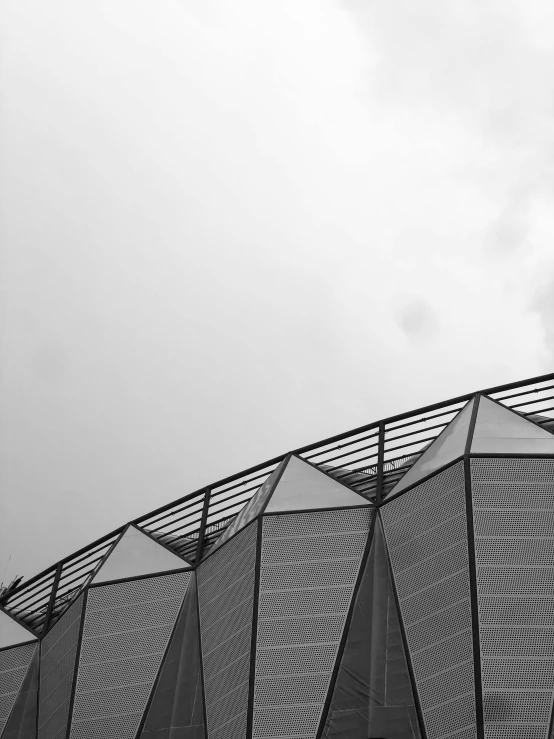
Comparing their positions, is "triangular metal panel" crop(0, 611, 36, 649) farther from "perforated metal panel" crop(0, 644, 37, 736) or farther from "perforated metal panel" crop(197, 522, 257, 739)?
"perforated metal panel" crop(197, 522, 257, 739)

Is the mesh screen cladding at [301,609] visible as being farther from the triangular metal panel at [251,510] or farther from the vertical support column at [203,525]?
the vertical support column at [203,525]

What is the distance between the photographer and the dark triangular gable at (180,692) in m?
19.0

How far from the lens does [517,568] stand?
15.7 m

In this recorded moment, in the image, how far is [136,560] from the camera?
23.4 meters

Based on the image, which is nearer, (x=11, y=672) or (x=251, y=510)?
(x=251, y=510)

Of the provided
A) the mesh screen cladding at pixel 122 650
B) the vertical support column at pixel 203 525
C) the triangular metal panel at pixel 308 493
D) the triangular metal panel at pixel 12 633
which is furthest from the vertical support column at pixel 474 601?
the triangular metal panel at pixel 12 633

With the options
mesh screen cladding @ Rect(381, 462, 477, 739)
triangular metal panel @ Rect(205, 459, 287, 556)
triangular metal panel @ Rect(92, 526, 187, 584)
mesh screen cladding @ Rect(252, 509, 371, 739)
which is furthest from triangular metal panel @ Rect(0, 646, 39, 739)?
mesh screen cladding @ Rect(381, 462, 477, 739)

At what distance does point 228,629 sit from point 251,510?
141 inches

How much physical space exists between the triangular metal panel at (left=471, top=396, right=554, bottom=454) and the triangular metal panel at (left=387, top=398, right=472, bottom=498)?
0.35 meters

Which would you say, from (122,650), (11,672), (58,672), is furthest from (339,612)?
(11,672)

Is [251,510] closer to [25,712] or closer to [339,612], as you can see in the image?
[339,612]

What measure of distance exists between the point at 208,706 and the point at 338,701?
144 inches

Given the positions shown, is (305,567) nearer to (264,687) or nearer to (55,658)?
Result: (264,687)

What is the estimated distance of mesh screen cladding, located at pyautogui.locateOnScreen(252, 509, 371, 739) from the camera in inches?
650
